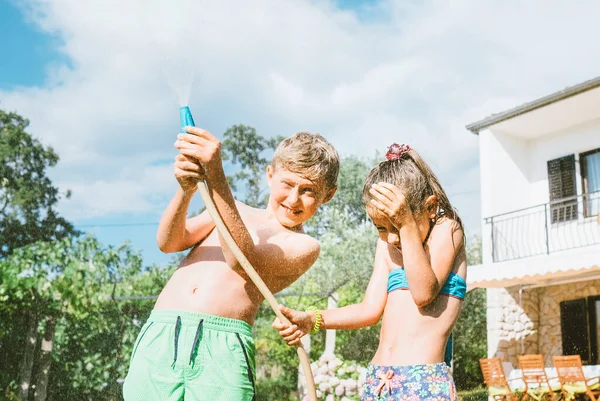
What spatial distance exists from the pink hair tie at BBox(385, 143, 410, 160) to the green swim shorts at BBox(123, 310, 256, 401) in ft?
2.53

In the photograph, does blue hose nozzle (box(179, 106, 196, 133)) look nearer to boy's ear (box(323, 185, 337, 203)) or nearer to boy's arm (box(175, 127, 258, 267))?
boy's arm (box(175, 127, 258, 267))

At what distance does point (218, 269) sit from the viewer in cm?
231

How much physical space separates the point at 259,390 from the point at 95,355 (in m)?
4.48

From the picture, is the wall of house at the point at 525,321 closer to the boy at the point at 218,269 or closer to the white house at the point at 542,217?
the white house at the point at 542,217

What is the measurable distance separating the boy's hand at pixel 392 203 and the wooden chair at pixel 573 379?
819 centimetres

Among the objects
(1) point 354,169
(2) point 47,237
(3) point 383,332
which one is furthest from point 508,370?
(2) point 47,237

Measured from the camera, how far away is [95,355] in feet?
29.6

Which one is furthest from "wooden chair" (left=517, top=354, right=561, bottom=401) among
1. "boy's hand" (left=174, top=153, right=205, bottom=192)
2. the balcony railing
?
"boy's hand" (left=174, top=153, right=205, bottom=192)

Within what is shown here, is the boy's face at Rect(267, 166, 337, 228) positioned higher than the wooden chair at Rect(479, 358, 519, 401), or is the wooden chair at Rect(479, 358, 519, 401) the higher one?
the boy's face at Rect(267, 166, 337, 228)

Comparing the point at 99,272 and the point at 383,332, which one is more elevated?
the point at 99,272

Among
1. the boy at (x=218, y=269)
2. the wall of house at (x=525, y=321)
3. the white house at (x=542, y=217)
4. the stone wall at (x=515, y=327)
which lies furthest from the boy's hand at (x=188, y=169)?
the stone wall at (x=515, y=327)

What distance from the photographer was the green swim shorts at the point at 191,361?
A: 212 centimetres

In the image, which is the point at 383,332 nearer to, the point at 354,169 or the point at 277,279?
the point at 277,279

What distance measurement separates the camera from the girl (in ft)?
7.04
